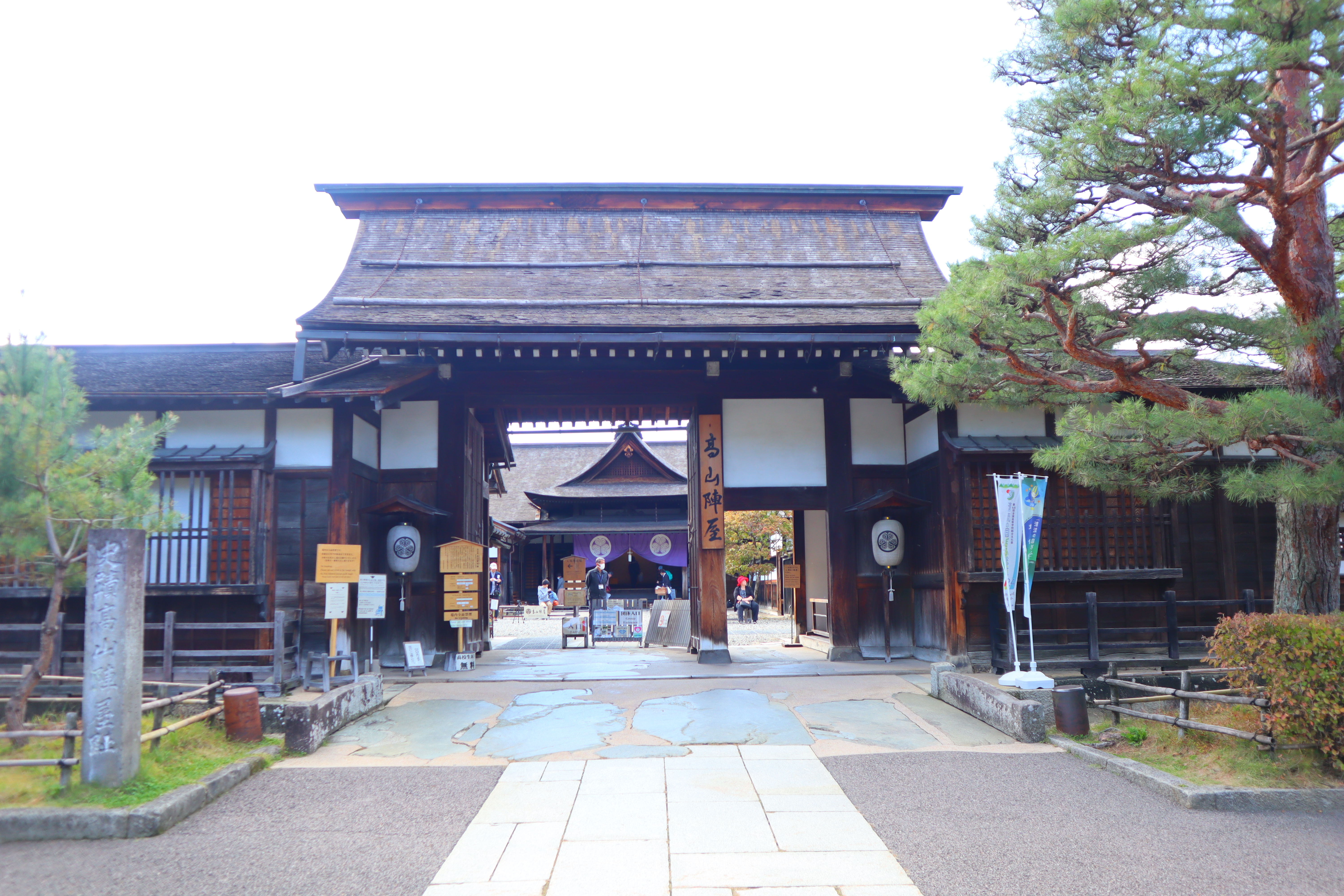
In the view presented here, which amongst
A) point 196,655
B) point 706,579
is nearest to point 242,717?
point 196,655

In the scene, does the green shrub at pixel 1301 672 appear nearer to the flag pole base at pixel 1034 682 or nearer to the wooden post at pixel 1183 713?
the wooden post at pixel 1183 713

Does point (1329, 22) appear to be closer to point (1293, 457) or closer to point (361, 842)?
point (1293, 457)

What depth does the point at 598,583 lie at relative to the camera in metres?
23.9

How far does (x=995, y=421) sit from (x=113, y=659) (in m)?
9.01

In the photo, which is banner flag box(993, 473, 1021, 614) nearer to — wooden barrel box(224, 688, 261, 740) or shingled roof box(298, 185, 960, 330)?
shingled roof box(298, 185, 960, 330)

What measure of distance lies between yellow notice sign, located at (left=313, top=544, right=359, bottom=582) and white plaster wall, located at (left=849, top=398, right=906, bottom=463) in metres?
6.28

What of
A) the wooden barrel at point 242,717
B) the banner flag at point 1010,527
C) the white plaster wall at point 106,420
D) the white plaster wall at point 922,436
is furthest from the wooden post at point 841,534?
the white plaster wall at point 106,420

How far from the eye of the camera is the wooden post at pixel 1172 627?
341 inches

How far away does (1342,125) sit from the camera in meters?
5.23

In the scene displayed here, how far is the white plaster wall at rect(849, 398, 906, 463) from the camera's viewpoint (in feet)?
36.2

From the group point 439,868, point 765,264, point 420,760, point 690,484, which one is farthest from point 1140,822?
point 765,264

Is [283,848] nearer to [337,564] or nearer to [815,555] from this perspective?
[337,564]

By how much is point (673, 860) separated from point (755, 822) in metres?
0.72

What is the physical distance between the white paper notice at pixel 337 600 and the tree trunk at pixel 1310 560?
8379 millimetres
